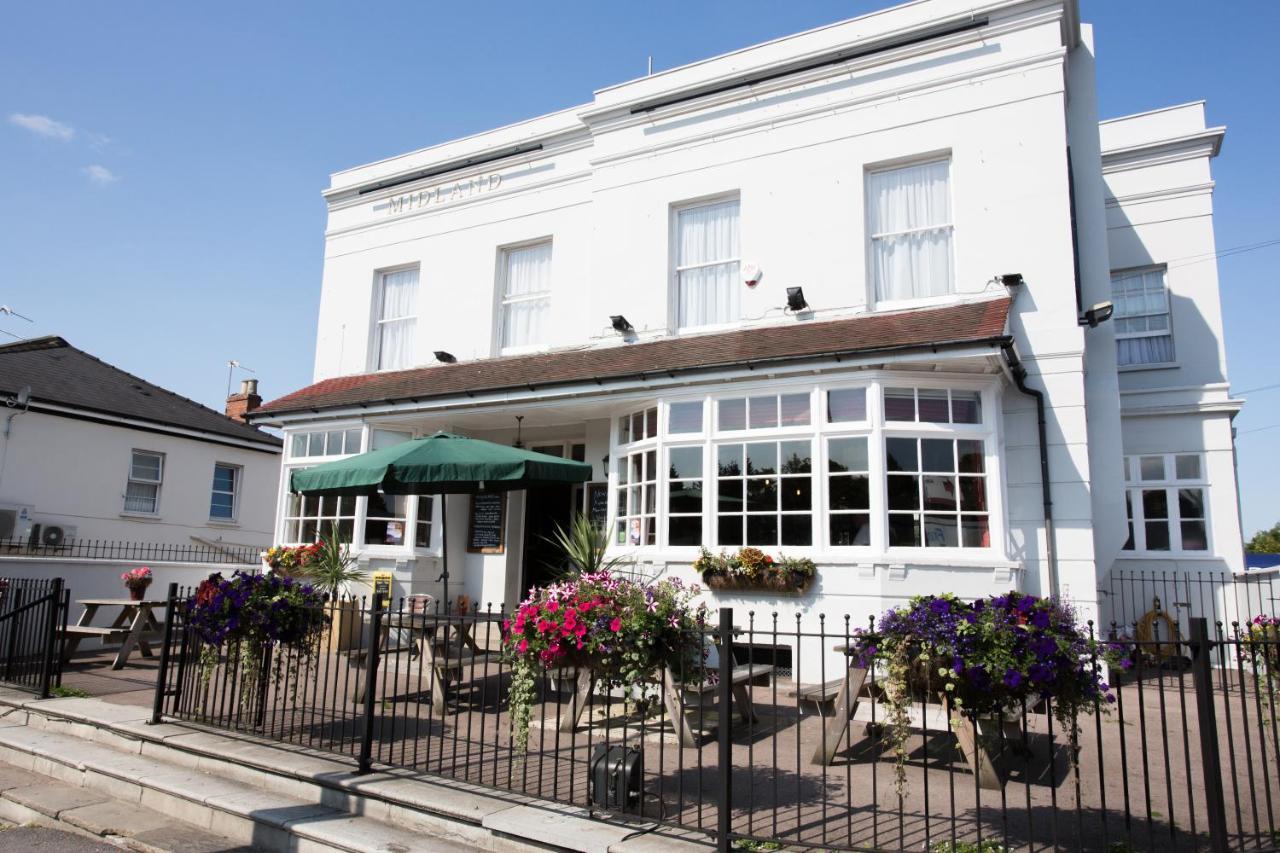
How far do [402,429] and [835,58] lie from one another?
8.31 metres

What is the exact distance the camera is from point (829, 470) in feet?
30.4

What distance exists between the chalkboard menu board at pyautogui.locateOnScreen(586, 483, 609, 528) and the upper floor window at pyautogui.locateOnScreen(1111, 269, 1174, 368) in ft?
28.5

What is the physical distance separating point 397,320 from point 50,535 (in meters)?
8.35

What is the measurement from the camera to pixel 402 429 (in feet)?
42.8

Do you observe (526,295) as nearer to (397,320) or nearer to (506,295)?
(506,295)

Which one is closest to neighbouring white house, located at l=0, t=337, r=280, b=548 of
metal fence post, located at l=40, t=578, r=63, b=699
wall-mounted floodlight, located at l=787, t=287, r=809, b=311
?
metal fence post, located at l=40, t=578, r=63, b=699

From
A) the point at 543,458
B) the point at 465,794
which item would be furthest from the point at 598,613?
the point at 543,458

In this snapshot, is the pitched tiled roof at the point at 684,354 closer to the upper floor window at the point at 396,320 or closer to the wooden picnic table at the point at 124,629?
the upper floor window at the point at 396,320

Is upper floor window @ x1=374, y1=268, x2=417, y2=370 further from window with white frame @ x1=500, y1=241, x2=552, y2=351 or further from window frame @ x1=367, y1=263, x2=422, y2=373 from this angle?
window with white frame @ x1=500, y1=241, x2=552, y2=351

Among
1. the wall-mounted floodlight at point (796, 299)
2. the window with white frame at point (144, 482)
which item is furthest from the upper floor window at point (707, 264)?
the window with white frame at point (144, 482)

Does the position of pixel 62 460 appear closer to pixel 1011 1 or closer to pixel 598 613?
pixel 598 613

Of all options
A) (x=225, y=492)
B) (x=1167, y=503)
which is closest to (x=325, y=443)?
(x=225, y=492)

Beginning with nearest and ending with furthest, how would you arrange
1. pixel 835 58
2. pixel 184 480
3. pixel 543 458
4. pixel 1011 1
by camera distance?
A: pixel 543 458, pixel 1011 1, pixel 835 58, pixel 184 480

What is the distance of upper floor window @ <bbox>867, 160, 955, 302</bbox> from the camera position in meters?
10.4
